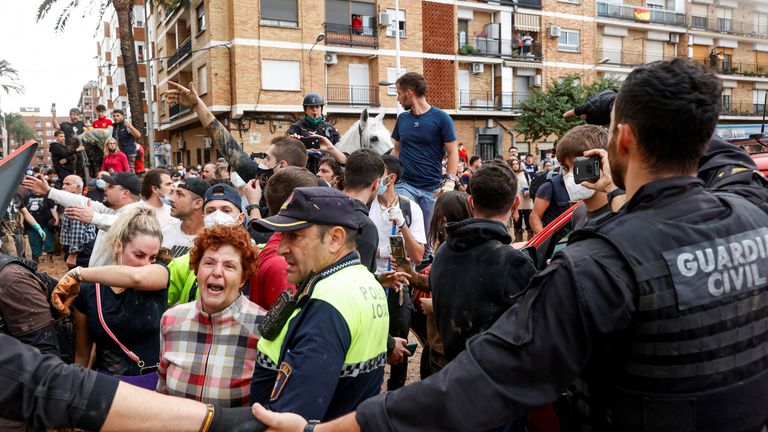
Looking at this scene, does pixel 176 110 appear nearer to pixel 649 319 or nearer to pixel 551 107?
pixel 551 107

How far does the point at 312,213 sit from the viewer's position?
2465mm

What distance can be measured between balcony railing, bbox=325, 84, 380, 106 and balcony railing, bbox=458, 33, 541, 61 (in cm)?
606

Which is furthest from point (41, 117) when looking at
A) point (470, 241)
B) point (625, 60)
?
point (470, 241)

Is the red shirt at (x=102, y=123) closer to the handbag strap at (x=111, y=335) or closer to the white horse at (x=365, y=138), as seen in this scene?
the white horse at (x=365, y=138)

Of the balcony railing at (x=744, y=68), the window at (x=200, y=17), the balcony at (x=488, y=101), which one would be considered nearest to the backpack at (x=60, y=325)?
the window at (x=200, y=17)

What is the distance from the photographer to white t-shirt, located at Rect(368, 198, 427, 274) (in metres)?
5.12

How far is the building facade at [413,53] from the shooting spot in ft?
91.5

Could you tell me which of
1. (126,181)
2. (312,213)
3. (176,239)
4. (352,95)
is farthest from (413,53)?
(312,213)

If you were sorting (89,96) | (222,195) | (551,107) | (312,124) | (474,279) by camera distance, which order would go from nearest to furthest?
(474,279), (222,195), (312,124), (551,107), (89,96)

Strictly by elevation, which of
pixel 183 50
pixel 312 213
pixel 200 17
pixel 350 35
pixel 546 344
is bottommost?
pixel 546 344

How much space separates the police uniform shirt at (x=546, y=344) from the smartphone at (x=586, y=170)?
1.09 meters

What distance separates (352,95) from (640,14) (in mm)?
20997

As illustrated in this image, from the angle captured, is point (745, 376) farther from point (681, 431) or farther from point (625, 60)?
point (625, 60)

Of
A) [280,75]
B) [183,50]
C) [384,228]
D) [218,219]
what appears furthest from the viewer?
[183,50]
